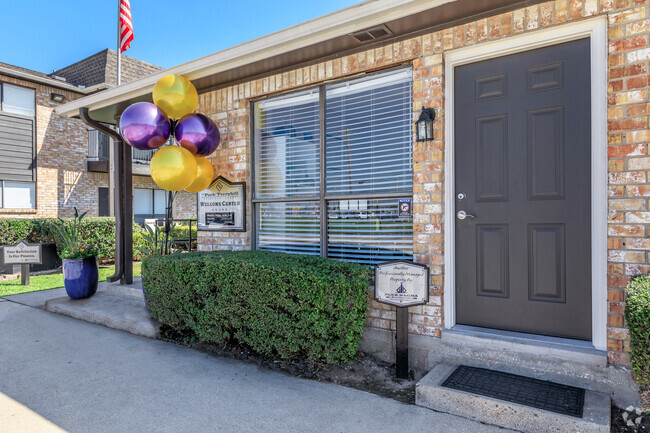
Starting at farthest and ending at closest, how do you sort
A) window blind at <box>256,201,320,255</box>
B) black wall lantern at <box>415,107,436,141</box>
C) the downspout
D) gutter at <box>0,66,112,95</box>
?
gutter at <box>0,66,112,95</box>, the downspout, window blind at <box>256,201,320,255</box>, black wall lantern at <box>415,107,436,141</box>

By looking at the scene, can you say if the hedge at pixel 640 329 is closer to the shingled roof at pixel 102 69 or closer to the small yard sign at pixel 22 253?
the small yard sign at pixel 22 253

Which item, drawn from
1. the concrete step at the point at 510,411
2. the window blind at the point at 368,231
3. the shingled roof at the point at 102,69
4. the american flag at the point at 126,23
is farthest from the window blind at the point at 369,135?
the shingled roof at the point at 102,69

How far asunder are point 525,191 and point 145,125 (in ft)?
10.8

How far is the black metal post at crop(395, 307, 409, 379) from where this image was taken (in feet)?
9.69

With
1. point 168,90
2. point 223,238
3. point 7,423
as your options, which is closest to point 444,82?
point 168,90

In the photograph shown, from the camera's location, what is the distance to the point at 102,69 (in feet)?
43.6

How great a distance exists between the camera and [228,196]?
443cm

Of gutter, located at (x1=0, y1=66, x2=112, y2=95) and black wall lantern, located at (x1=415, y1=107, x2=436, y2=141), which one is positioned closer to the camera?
black wall lantern, located at (x1=415, y1=107, x2=436, y2=141)

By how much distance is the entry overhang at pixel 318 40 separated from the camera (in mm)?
2820

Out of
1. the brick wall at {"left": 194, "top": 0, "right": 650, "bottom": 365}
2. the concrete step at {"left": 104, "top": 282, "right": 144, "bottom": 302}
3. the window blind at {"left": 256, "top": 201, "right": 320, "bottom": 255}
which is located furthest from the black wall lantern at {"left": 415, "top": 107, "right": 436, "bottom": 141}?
the concrete step at {"left": 104, "top": 282, "right": 144, "bottom": 302}

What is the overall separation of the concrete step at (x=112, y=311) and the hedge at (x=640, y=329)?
12.7 ft

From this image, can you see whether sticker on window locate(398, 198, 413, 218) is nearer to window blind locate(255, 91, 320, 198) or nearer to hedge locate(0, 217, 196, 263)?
window blind locate(255, 91, 320, 198)

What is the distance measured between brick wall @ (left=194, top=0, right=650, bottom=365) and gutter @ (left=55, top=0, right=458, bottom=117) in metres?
0.42

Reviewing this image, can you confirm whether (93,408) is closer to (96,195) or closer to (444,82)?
(444,82)
